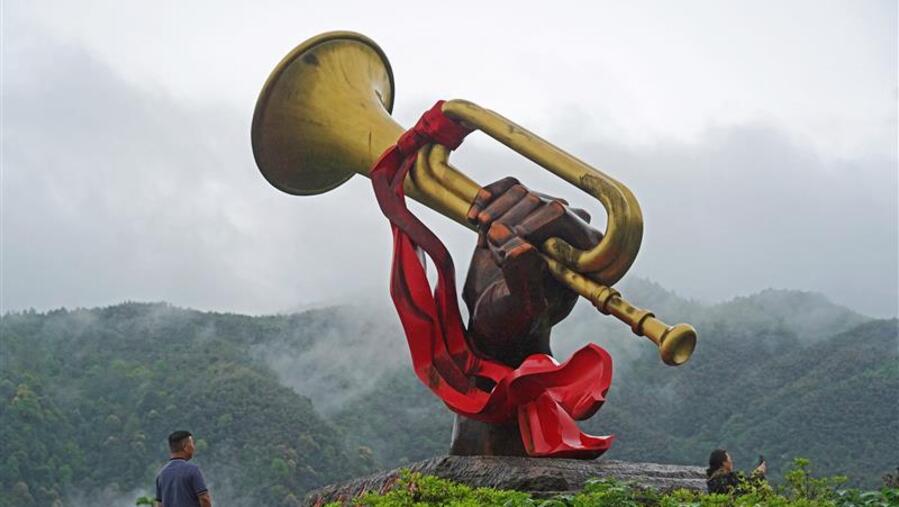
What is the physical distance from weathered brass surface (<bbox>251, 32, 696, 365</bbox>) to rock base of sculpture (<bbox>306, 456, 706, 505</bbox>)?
1059 mm

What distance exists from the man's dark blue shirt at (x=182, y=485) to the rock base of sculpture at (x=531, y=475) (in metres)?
1.01

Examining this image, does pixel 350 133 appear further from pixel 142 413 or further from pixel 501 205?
pixel 142 413

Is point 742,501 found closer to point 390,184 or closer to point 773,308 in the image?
point 390,184

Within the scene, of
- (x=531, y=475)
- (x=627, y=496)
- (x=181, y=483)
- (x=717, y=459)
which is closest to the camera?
(x=627, y=496)

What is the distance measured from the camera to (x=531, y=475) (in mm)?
5590

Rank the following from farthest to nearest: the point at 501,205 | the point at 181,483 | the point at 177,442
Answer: the point at 501,205, the point at 177,442, the point at 181,483

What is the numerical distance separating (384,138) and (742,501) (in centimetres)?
394

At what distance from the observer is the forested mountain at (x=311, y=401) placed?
753 inches

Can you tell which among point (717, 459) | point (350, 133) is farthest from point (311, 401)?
point (717, 459)

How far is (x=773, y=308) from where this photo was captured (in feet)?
102

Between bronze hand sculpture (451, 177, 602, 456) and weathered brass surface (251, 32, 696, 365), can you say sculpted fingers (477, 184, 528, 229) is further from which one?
weathered brass surface (251, 32, 696, 365)

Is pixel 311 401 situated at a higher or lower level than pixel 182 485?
higher

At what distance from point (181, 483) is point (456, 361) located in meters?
2.32

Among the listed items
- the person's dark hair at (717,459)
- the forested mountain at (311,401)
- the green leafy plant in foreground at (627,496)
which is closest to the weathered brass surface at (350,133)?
the person's dark hair at (717,459)
